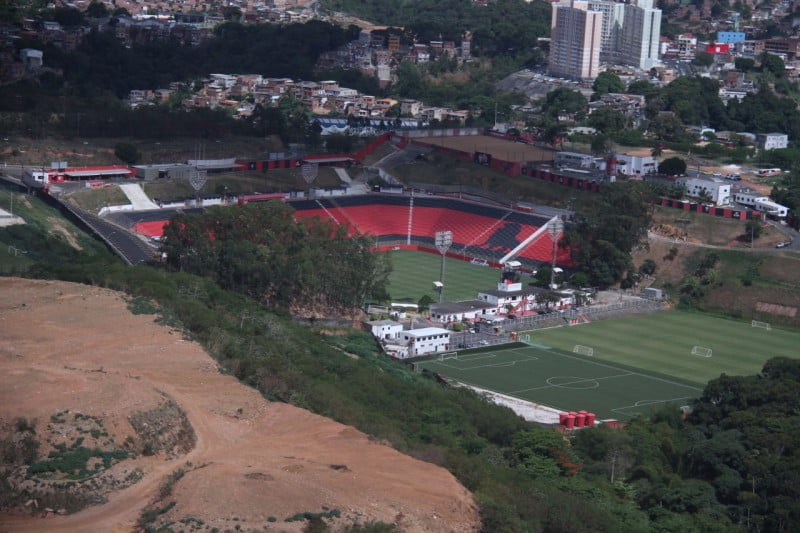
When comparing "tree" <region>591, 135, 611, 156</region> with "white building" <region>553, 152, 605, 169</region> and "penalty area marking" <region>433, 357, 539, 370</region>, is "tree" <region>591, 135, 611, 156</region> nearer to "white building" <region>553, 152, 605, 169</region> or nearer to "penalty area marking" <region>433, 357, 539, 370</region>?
"white building" <region>553, 152, 605, 169</region>

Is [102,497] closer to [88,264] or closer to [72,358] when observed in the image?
[72,358]

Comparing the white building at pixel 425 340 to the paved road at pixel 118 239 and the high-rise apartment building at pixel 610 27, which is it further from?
the high-rise apartment building at pixel 610 27

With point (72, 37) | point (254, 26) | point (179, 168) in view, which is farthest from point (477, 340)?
point (254, 26)

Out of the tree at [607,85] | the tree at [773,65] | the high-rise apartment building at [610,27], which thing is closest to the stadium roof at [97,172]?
the tree at [607,85]

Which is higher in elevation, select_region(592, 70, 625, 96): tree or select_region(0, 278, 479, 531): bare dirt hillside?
select_region(592, 70, 625, 96): tree

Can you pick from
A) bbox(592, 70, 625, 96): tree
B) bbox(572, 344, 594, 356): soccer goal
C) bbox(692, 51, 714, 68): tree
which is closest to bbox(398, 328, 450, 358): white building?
bbox(572, 344, 594, 356): soccer goal
